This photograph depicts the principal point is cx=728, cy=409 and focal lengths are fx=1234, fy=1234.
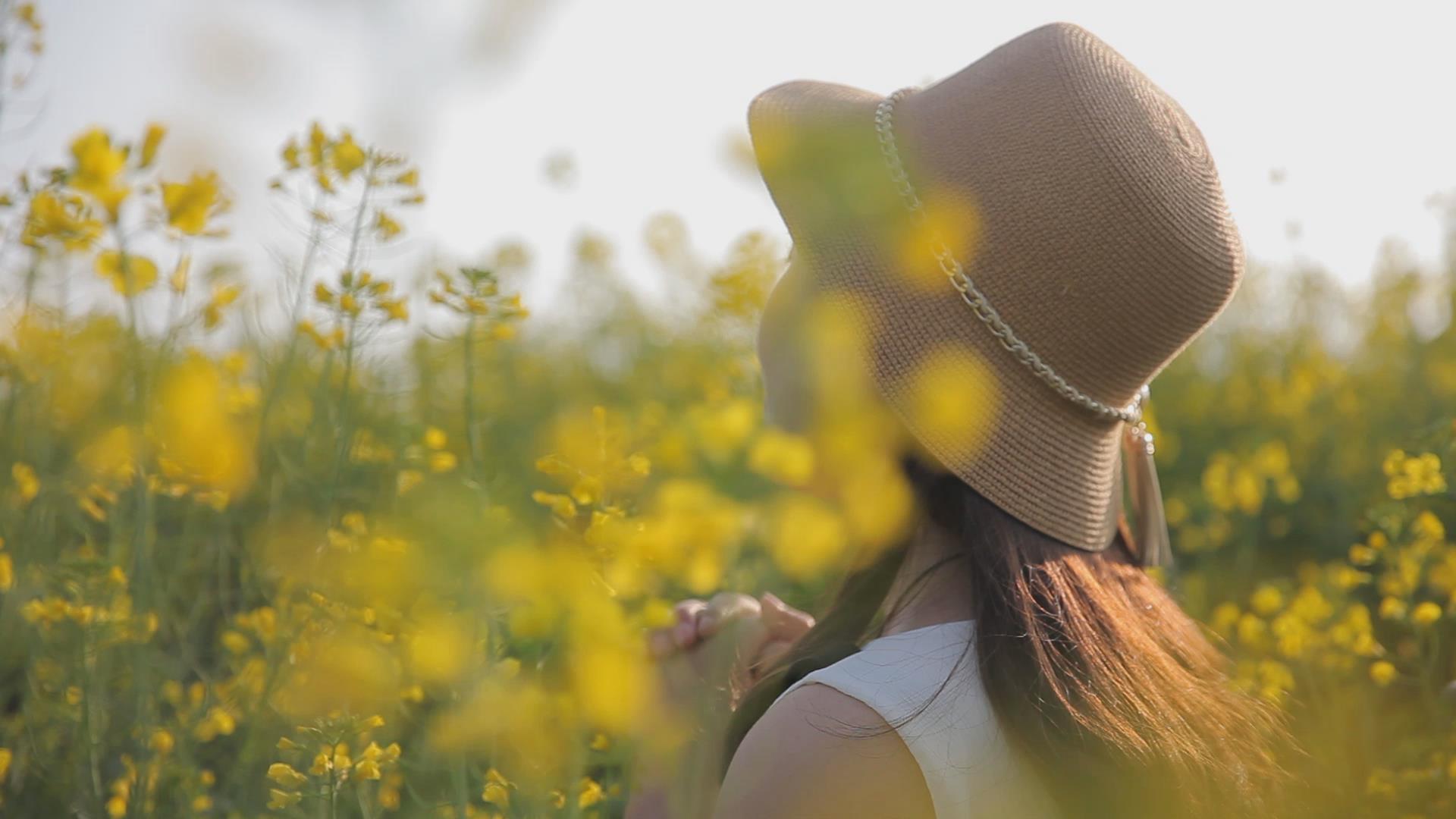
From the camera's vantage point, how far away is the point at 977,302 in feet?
4.35

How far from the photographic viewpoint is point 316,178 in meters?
1.68

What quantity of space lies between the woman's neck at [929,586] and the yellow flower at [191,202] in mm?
864

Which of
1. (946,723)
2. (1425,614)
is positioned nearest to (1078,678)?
(946,723)

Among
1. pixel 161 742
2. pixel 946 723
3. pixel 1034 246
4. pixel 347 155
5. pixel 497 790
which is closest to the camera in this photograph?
pixel 497 790

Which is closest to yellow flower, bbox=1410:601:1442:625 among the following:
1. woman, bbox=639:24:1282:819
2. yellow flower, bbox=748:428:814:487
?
woman, bbox=639:24:1282:819

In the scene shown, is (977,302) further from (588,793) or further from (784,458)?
(588,793)

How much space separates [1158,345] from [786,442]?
0.43 metres

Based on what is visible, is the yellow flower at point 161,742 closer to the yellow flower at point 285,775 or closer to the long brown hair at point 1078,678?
the yellow flower at point 285,775

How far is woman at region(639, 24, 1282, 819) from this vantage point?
3.98 feet

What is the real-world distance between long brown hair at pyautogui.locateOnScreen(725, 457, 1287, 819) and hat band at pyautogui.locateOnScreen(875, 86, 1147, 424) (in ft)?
0.50

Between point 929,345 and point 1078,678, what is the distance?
0.38 meters

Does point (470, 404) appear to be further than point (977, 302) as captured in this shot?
No

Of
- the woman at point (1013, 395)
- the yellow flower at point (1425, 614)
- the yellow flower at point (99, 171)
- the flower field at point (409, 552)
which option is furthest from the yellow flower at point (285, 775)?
the yellow flower at point (1425, 614)

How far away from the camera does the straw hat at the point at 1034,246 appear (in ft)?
4.26
